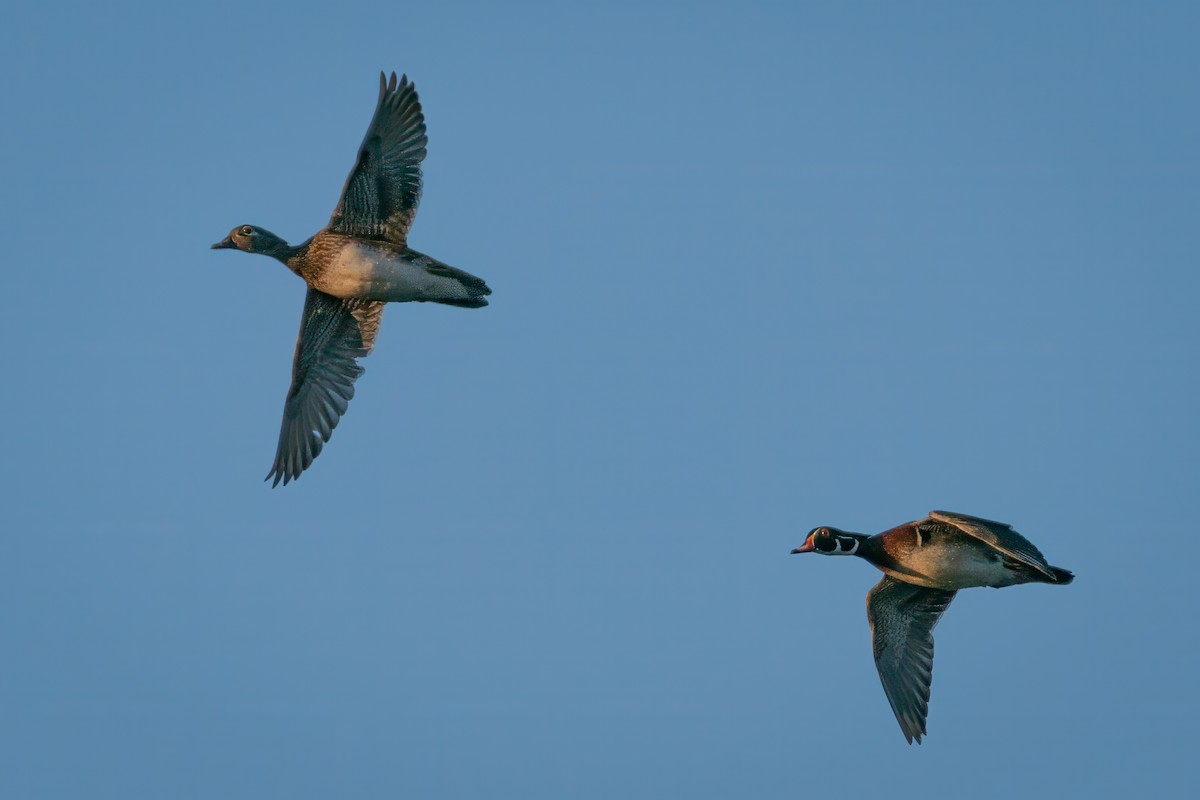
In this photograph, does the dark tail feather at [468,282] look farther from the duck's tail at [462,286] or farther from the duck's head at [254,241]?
the duck's head at [254,241]

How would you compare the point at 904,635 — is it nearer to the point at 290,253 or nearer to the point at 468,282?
the point at 468,282

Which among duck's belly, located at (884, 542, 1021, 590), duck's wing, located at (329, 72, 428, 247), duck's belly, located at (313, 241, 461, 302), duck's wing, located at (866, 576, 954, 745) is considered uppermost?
duck's wing, located at (329, 72, 428, 247)

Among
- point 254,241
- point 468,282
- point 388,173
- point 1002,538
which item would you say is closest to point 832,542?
point 1002,538

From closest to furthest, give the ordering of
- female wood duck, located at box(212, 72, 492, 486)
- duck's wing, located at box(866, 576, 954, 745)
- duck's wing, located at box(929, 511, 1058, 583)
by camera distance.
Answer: duck's wing, located at box(929, 511, 1058, 583), female wood duck, located at box(212, 72, 492, 486), duck's wing, located at box(866, 576, 954, 745)

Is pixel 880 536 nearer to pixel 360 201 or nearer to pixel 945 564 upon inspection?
pixel 945 564

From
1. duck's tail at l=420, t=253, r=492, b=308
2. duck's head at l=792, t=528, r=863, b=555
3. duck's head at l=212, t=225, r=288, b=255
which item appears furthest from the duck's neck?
duck's head at l=792, t=528, r=863, b=555

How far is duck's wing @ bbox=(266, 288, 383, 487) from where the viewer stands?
70.4ft

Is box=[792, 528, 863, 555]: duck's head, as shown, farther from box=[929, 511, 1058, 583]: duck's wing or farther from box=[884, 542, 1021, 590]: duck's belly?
box=[929, 511, 1058, 583]: duck's wing

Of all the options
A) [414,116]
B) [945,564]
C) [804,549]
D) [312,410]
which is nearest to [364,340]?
[312,410]

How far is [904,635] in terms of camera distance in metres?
20.6

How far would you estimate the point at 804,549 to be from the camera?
20.5 meters

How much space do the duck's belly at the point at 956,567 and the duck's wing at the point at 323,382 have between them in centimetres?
723

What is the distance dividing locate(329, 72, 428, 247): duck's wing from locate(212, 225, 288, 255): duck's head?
1.03 m

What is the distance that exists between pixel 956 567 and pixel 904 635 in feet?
5.01
